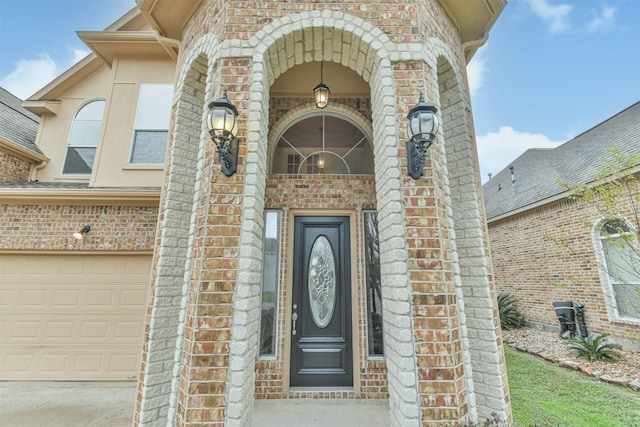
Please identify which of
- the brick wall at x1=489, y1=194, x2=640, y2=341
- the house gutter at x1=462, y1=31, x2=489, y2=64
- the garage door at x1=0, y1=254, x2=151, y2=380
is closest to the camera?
the house gutter at x1=462, y1=31, x2=489, y2=64

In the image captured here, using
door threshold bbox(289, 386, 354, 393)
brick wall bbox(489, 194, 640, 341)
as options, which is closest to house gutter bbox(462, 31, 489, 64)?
brick wall bbox(489, 194, 640, 341)

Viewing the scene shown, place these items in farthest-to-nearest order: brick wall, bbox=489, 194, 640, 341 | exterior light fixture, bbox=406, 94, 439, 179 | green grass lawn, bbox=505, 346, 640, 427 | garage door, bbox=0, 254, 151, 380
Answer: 1. brick wall, bbox=489, 194, 640, 341
2. garage door, bbox=0, 254, 151, 380
3. green grass lawn, bbox=505, 346, 640, 427
4. exterior light fixture, bbox=406, 94, 439, 179

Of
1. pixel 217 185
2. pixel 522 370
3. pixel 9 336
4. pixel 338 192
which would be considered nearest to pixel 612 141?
pixel 522 370

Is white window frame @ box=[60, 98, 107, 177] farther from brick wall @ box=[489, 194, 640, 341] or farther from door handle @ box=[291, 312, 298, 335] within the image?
brick wall @ box=[489, 194, 640, 341]

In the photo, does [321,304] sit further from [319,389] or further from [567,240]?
[567,240]

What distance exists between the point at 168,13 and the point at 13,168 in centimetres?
415

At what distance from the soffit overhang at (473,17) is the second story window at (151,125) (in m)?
4.42

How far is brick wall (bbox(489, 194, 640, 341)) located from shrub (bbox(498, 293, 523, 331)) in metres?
0.17

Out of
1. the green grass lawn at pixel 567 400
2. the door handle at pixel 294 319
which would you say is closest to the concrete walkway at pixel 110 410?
the door handle at pixel 294 319

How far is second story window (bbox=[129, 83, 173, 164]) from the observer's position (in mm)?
4395

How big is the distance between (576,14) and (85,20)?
14676mm

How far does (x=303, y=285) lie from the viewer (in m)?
3.50

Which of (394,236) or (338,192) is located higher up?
(338,192)

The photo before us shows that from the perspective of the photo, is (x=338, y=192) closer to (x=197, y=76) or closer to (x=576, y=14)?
(x=197, y=76)
